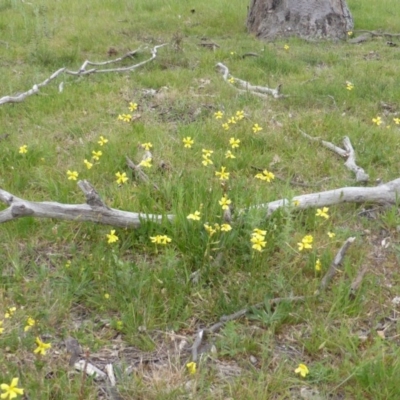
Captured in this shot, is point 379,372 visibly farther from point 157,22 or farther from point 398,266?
point 157,22

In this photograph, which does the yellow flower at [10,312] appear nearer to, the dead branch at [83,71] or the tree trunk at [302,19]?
the dead branch at [83,71]

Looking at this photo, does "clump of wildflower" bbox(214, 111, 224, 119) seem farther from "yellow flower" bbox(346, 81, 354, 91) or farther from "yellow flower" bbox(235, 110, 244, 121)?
"yellow flower" bbox(346, 81, 354, 91)

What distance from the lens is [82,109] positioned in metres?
5.25

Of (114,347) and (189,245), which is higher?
(189,245)

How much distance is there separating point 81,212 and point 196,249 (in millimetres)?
690

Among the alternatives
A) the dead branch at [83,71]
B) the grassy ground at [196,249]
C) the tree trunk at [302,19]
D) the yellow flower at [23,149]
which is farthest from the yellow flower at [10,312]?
the tree trunk at [302,19]

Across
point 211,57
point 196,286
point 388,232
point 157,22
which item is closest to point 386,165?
point 388,232

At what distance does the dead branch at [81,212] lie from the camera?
2916 mm

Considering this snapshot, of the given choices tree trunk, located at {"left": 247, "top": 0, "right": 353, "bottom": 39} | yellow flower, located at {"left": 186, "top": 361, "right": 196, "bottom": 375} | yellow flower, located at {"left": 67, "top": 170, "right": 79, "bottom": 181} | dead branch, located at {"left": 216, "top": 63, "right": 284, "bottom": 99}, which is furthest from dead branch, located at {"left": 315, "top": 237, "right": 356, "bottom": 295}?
tree trunk, located at {"left": 247, "top": 0, "right": 353, "bottom": 39}

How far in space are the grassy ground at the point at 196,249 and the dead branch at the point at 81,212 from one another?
87 mm

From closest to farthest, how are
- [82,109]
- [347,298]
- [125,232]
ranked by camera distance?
[347,298], [125,232], [82,109]

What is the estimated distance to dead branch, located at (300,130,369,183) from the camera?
3920 mm

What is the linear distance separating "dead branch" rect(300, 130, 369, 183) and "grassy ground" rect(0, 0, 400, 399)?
0.07 m

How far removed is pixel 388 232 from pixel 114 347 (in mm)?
1888
